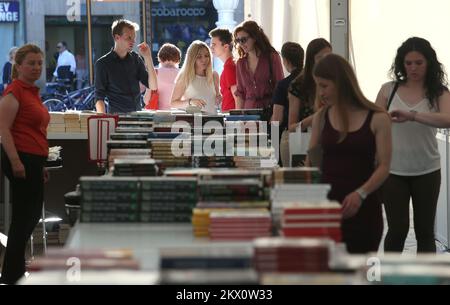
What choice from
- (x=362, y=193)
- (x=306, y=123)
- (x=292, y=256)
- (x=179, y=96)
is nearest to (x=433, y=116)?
(x=306, y=123)

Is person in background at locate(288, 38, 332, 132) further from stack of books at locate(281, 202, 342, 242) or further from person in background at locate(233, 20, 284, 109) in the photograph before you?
stack of books at locate(281, 202, 342, 242)

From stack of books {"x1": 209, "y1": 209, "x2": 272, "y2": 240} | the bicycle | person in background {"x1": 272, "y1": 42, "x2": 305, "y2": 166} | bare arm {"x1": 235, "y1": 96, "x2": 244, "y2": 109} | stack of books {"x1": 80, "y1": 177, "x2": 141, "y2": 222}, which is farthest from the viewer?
the bicycle

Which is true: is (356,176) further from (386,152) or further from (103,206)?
(103,206)

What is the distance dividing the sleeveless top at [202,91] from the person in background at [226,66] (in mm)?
164

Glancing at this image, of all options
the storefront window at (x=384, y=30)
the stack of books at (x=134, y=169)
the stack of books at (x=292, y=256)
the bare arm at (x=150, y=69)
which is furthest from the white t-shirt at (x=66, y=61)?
the stack of books at (x=292, y=256)

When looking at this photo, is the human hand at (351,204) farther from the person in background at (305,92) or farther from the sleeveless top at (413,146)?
the person in background at (305,92)

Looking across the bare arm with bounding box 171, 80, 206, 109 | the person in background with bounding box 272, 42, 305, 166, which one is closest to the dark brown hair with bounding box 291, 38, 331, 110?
the person in background with bounding box 272, 42, 305, 166

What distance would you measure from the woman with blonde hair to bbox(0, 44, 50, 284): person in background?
239 cm

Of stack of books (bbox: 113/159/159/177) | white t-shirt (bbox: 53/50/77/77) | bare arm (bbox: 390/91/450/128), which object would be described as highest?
white t-shirt (bbox: 53/50/77/77)

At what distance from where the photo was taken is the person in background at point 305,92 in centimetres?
654

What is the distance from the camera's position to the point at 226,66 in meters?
9.39

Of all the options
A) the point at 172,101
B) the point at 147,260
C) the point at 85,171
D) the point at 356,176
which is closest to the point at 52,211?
the point at 85,171

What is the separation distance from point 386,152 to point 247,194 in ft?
2.51

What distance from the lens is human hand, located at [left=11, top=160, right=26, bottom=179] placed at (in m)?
6.63
